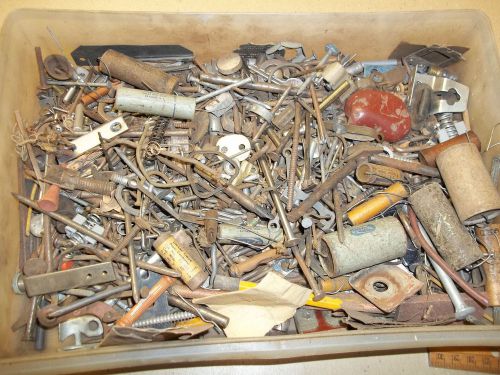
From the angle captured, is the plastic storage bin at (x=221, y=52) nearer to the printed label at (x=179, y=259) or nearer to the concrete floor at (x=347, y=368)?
the concrete floor at (x=347, y=368)

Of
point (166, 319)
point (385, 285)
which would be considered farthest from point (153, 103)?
point (385, 285)

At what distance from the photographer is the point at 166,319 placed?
1604 millimetres

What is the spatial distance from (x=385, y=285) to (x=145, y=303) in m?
1.06

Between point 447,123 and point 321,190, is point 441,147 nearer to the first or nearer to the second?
point 447,123

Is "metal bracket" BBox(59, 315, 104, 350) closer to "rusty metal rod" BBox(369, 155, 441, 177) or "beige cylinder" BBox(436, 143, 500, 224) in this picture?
"rusty metal rod" BBox(369, 155, 441, 177)

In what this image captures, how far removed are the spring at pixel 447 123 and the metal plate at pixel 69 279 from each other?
174cm

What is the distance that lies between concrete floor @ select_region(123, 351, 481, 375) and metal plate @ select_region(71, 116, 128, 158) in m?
1.08

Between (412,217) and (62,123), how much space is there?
1741 millimetres

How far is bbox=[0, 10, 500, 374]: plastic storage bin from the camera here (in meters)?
1.39

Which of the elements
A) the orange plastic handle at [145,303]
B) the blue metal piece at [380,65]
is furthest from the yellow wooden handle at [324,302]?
the blue metal piece at [380,65]

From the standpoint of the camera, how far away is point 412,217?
1764mm

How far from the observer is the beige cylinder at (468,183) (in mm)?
1597

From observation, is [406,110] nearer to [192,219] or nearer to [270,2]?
[270,2]

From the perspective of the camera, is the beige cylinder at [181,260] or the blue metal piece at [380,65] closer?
the beige cylinder at [181,260]
